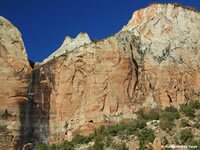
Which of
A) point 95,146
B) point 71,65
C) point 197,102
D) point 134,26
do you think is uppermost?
point 134,26

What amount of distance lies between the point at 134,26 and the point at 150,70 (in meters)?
10.9

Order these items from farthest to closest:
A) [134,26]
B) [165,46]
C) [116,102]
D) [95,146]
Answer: [134,26], [165,46], [116,102], [95,146]

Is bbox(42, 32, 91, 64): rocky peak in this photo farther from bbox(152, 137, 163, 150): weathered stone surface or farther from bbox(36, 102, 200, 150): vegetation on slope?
bbox(152, 137, 163, 150): weathered stone surface

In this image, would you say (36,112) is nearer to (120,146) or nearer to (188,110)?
(120,146)

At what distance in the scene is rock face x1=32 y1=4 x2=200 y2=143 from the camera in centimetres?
6944

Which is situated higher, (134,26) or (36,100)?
(134,26)

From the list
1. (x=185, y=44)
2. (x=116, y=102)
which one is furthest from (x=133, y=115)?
(x=185, y=44)

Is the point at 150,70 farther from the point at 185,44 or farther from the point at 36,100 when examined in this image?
the point at 36,100

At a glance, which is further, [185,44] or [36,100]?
[185,44]

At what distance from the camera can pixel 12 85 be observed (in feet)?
228

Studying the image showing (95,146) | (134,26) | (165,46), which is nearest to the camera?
(95,146)

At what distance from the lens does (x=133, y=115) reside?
69.4m

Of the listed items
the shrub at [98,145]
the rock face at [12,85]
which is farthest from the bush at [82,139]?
the rock face at [12,85]

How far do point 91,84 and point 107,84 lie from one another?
6.06ft
